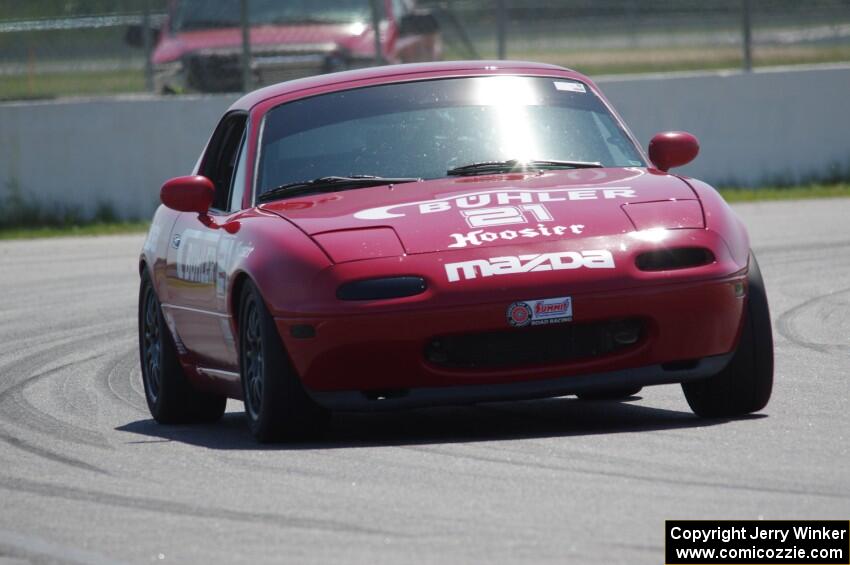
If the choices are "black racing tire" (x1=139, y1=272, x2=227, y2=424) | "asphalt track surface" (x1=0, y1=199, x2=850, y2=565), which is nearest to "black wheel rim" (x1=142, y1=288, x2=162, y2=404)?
"black racing tire" (x1=139, y1=272, x2=227, y2=424)

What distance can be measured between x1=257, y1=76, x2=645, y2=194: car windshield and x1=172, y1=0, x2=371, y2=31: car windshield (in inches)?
475

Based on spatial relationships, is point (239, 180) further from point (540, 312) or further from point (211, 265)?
point (540, 312)

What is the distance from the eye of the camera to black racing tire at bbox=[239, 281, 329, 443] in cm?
673

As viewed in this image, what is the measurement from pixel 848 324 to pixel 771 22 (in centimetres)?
1102

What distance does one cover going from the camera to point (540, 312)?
6555 mm

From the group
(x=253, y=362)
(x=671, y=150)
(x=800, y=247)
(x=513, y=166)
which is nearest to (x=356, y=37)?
(x=800, y=247)

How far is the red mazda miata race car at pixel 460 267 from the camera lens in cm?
657

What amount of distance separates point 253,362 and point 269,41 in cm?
1309

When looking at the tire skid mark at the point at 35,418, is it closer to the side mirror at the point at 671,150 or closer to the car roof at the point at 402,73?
the car roof at the point at 402,73

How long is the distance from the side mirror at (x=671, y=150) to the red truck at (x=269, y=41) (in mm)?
12065

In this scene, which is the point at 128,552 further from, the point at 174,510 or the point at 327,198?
the point at 327,198

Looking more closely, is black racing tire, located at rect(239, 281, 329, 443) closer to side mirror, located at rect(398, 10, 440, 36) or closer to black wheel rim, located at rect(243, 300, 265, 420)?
black wheel rim, located at rect(243, 300, 265, 420)

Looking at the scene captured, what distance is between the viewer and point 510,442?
6.60 metres

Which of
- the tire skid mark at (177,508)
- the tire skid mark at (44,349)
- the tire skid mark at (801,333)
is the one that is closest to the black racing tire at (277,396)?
the tire skid mark at (177,508)
